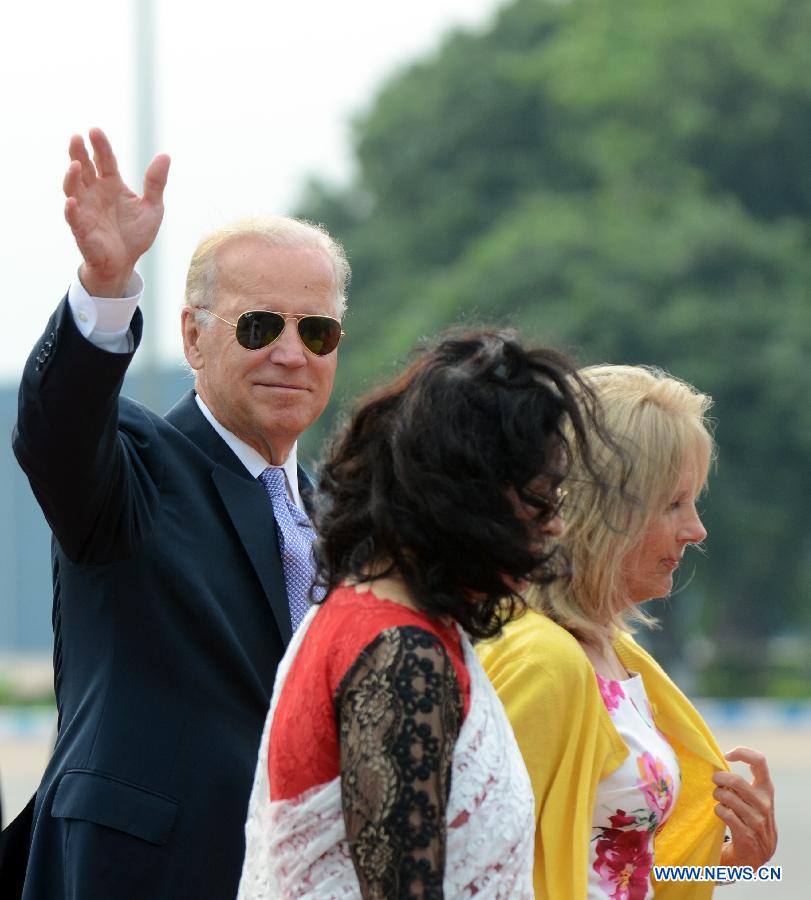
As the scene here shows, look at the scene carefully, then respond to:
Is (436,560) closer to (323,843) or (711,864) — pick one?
(323,843)

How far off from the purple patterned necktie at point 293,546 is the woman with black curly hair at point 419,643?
857mm

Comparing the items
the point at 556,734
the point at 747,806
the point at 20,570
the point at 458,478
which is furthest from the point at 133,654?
the point at 20,570

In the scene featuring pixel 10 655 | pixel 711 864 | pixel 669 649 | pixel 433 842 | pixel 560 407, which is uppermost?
pixel 10 655

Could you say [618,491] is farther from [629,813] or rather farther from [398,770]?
[398,770]

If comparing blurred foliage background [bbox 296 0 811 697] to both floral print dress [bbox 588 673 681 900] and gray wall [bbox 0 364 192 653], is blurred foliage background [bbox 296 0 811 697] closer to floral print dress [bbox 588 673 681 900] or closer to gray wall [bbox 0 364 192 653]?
gray wall [bbox 0 364 192 653]

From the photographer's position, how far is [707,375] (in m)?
23.9

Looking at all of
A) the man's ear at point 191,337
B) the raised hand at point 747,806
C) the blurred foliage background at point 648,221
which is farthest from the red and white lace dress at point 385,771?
the blurred foliage background at point 648,221

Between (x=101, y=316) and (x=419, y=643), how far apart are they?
0.95 metres

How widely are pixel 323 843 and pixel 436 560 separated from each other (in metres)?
0.36

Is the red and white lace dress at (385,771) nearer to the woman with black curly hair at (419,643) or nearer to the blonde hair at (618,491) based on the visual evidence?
the woman with black curly hair at (419,643)

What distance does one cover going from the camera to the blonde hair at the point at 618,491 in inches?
121

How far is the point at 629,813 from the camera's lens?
2873 mm

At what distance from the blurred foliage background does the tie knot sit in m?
18.6

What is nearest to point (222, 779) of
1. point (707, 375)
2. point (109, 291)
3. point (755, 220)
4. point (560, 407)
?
point (109, 291)
